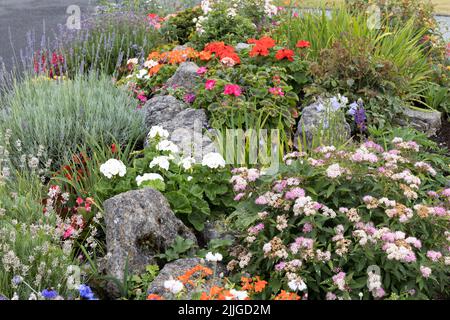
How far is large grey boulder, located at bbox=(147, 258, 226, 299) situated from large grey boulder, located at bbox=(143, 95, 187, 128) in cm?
226

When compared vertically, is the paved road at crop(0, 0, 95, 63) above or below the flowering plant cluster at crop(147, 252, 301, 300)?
below

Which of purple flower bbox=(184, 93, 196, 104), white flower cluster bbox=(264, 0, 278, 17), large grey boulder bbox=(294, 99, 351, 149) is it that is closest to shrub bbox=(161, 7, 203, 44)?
white flower cluster bbox=(264, 0, 278, 17)

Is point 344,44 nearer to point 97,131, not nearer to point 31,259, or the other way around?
point 97,131

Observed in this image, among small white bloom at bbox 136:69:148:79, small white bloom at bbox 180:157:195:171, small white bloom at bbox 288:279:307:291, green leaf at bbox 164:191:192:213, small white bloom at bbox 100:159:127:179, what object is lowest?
small white bloom at bbox 136:69:148:79

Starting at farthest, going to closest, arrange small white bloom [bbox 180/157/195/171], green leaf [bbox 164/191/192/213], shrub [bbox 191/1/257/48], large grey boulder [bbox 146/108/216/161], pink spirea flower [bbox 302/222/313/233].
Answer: shrub [bbox 191/1/257/48]
large grey boulder [bbox 146/108/216/161]
small white bloom [bbox 180/157/195/171]
green leaf [bbox 164/191/192/213]
pink spirea flower [bbox 302/222/313/233]

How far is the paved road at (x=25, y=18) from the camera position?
11.2 meters

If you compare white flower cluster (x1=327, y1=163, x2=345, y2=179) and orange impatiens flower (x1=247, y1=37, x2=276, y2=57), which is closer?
white flower cluster (x1=327, y1=163, x2=345, y2=179)

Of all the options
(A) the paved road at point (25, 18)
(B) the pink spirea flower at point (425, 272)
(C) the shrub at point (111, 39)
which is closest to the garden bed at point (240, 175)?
(B) the pink spirea flower at point (425, 272)

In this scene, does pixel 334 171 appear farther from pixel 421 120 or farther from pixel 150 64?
pixel 150 64

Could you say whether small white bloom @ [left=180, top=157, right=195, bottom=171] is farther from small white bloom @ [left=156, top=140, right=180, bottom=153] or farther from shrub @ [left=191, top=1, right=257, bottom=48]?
shrub @ [left=191, top=1, right=257, bottom=48]

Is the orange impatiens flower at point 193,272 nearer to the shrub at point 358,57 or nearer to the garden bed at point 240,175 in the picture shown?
the garden bed at point 240,175

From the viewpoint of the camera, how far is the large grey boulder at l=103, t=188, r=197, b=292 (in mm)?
3740
